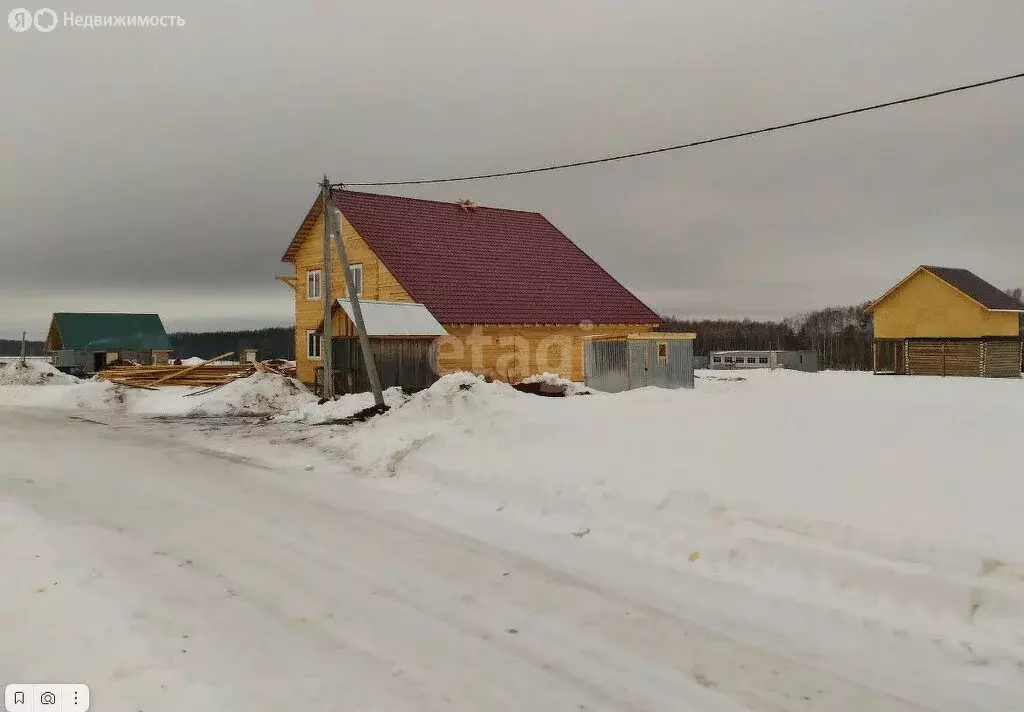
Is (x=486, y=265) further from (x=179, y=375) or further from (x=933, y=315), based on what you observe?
(x=933, y=315)

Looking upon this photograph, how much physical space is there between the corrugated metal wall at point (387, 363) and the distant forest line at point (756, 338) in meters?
31.7

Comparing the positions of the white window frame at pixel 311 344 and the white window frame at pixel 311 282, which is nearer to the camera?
the white window frame at pixel 311 344

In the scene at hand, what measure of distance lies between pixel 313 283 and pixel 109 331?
37.6 m

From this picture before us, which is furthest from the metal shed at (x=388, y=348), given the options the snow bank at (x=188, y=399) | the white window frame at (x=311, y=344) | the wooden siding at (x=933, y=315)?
the wooden siding at (x=933, y=315)

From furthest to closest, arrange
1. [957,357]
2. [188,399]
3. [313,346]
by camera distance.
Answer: [957,357] < [313,346] < [188,399]

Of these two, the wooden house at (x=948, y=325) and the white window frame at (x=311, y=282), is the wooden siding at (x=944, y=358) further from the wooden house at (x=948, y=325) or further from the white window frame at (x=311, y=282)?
the white window frame at (x=311, y=282)

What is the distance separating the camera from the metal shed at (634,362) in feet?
78.8

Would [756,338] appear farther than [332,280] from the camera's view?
Yes

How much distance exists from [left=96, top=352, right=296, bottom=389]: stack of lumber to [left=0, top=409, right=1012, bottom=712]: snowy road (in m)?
19.7

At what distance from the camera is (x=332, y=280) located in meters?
27.5

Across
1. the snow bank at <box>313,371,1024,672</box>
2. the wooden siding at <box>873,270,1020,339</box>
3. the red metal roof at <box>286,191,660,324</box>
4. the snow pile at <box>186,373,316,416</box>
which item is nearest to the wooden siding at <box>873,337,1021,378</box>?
the wooden siding at <box>873,270,1020,339</box>

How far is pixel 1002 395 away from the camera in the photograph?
2309 centimetres

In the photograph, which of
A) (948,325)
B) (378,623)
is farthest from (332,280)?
(948,325)

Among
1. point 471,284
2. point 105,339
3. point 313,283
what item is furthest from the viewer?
point 105,339
